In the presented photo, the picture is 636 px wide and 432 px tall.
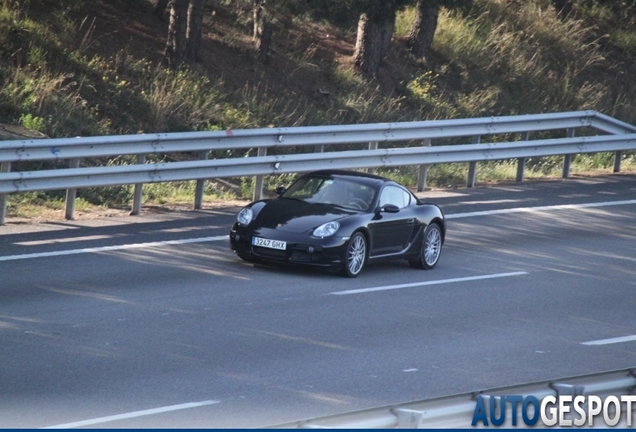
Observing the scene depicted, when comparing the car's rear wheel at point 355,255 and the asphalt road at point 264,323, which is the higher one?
the car's rear wheel at point 355,255

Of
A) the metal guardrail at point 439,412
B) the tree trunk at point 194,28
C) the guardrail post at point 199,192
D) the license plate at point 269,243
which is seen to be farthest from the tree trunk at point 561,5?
the metal guardrail at point 439,412

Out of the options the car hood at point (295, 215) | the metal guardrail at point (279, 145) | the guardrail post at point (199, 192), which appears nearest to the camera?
the car hood at point (295, 215)

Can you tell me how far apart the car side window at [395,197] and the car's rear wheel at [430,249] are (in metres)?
0.48

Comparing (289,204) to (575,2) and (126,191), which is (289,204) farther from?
(575,2)

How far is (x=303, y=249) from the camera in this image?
41.1 ft

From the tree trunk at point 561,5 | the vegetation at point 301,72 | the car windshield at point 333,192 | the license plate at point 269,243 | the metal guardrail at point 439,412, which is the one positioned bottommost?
the metal guardrail at point 439,412

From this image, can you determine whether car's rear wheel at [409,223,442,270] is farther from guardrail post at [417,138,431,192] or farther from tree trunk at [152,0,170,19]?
tree trunk at [152,0,170,19]

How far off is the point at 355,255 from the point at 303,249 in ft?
2.56

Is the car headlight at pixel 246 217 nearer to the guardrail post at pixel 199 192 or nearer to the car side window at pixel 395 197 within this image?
the car side window at pixel 395 197

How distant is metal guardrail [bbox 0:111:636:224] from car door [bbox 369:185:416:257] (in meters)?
3.34

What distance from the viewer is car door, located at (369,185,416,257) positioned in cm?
1331

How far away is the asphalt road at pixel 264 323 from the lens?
311 inches

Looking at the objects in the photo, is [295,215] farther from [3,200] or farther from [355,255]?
[3,200]

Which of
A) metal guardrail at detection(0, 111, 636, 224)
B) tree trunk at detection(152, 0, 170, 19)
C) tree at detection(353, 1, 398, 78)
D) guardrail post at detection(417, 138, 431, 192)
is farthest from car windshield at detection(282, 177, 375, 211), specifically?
tree at detection(353, 1, 398, 78)
